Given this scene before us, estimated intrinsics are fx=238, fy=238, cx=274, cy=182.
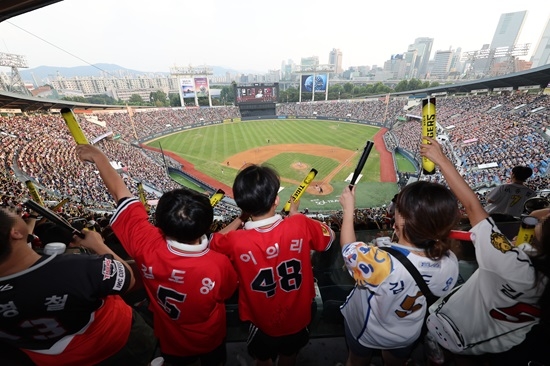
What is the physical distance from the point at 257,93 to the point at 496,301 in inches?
1961

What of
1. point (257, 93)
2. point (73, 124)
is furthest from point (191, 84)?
point (73, 124)

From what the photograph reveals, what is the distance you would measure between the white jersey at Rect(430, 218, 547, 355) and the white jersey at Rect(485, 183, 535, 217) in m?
3.71

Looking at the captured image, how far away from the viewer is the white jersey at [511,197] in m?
4.04

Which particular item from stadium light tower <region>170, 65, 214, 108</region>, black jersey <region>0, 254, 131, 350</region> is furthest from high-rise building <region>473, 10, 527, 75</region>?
black jersey <region>0, 254, 131, 350</region>

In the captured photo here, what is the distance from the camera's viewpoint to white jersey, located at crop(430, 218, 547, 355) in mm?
1290

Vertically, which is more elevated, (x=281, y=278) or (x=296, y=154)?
(x=281, y=278)

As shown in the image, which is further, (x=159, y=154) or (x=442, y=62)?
(x=442, y=62)

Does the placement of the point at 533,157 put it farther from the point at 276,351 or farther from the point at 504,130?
the point at 276,351

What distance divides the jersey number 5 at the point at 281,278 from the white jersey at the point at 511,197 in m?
4.55

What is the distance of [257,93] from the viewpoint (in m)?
47.4

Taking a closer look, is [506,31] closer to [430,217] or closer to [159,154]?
[159,154]

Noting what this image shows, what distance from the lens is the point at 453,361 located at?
186 centimetres

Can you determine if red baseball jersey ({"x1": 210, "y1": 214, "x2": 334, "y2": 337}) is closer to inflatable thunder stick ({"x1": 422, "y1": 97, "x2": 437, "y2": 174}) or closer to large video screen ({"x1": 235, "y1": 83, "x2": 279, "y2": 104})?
inflatable thunder stick ({"x1": 422, "y1": 97, "x2": 437, "y2": 174})

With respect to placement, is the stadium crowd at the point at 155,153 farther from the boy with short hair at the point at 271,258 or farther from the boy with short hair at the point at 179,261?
the boy with short hair at the point at 271,258
